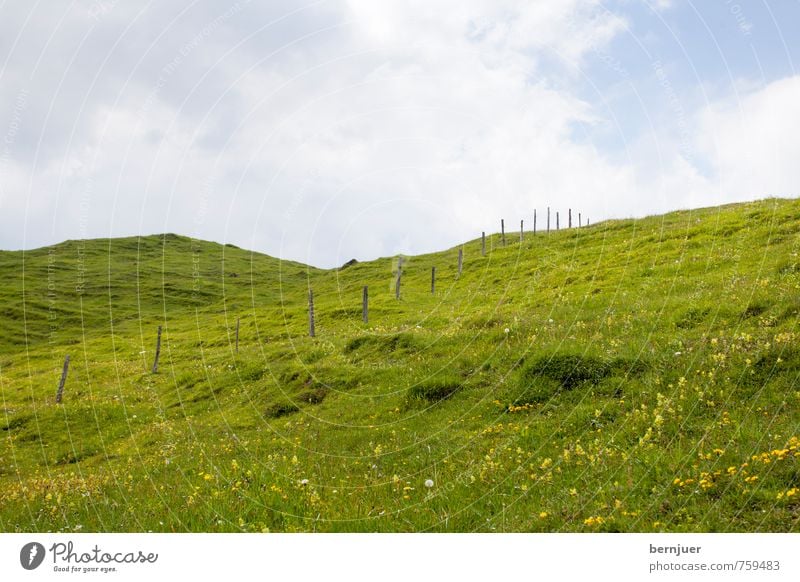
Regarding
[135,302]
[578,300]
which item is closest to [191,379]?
[578,300]

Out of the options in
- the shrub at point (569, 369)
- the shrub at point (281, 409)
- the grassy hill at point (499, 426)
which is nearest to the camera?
the grassy hill at point (499, 426)

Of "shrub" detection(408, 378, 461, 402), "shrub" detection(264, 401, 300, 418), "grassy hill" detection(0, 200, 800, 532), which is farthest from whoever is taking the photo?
"shrub" detection(264, 401, 300, 418)

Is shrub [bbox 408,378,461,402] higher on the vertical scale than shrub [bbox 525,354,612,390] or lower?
lower

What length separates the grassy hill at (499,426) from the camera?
6.93m

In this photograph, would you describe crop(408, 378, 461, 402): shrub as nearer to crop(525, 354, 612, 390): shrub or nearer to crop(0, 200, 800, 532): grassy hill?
crop(0, 200, 800, 532): grassy hill

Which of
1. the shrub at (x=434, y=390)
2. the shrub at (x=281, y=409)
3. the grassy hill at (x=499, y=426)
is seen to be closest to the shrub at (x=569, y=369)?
the grassy hill at (x=499, y=426)

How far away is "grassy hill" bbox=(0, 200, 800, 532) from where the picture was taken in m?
6.93

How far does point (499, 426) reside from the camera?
35.2 ft

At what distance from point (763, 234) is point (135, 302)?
125m

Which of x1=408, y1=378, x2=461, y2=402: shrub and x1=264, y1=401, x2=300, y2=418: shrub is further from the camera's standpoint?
x1=264, y1=401, x2=300, y2=418: shrub

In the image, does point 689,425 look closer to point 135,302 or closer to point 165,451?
point 165,451

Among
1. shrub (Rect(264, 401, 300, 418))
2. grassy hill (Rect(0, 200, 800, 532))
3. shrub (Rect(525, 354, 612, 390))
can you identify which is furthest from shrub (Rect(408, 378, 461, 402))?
shrub (Rect(264, 401, 300, 418))

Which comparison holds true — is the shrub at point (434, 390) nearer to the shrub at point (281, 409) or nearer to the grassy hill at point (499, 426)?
the grassy hill at point (499, 426)

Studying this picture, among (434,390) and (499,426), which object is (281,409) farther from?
(499,426)
